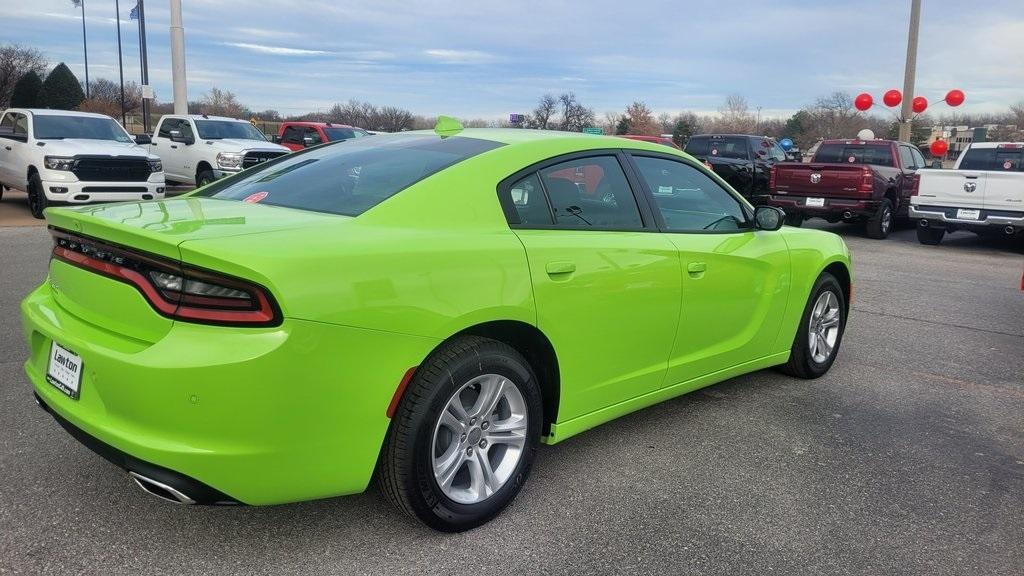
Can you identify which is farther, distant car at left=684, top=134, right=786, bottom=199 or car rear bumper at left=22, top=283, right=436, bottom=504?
distant car at left=684, top=134, right=786, bottom=199

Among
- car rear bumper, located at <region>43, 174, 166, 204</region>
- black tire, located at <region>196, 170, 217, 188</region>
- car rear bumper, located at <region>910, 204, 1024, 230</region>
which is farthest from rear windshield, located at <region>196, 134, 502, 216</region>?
black tire, located at <region>196, 170, 217, 188</region>

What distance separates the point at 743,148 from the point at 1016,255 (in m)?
6.43

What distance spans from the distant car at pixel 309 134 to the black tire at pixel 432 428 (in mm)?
16949

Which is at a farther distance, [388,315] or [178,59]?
[178,59]

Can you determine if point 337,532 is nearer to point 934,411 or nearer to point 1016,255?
point 934,411

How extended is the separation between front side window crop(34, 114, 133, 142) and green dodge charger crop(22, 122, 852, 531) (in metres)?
10.9

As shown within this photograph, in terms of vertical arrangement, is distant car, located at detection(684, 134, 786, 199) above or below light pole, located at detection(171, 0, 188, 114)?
below

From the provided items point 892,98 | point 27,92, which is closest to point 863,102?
point 892,98

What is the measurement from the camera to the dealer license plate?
8.66 ft

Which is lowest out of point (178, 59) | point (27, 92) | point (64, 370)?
point (64, 370)

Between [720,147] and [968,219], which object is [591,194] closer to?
[968,219]

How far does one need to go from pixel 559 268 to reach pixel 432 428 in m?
0.82

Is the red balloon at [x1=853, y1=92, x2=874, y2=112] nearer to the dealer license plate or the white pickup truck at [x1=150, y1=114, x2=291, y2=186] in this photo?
the white pickup truck at [x1=150, y1=114, x2=291, y2=186]

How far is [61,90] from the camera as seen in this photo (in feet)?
147
